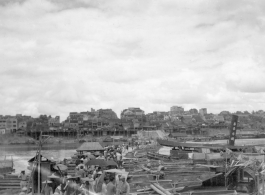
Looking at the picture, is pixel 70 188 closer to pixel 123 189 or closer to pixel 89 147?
pixel 123 189

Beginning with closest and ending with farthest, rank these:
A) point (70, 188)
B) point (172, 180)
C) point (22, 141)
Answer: point (70, 188)
point (172, 180)
point (22, 141)

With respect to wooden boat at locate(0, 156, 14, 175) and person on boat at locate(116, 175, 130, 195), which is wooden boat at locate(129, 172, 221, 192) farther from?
wooden boat at locate(0, 156, 14, 175)

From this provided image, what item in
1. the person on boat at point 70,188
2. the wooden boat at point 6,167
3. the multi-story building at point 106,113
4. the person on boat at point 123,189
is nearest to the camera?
the person on boat at point 70,188

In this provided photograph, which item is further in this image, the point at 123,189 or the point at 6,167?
the point at 6,167

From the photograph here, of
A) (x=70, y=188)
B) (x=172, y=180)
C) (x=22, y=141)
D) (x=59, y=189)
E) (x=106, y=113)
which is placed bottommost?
(x=22, y=141)

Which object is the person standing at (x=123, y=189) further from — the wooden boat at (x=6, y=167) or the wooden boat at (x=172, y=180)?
the wooden boat at (x=6, y=167)

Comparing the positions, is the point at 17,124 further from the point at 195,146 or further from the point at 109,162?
the point at 109,162

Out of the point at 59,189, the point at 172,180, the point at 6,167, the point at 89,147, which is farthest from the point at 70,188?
the point at 89,147

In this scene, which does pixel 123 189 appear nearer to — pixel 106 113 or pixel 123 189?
pixel 123 189

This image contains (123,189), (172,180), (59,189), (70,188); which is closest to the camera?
(70,188)

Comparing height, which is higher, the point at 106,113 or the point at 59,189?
the point at 106,113

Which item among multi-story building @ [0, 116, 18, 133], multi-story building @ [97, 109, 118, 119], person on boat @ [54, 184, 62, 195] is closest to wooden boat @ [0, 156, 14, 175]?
person on boat @ [54, 184, 62, 195]

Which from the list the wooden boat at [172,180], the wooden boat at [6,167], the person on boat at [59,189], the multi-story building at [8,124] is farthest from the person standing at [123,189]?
the multi-story building at [8,124]

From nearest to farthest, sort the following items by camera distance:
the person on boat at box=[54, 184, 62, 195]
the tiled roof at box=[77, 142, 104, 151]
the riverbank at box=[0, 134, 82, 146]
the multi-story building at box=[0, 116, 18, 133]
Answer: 1. the person on boat at box=[54, 184, 62, 195]
2. the tiled roof at box=[77, 142, 104, 151]
3. the riverbank at box=[0, 134, 82, 146]
4. the multi-story building at box=[0, 116, 18, 133]
